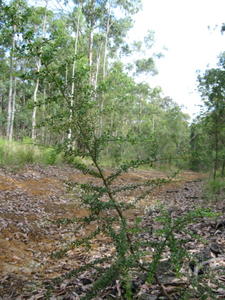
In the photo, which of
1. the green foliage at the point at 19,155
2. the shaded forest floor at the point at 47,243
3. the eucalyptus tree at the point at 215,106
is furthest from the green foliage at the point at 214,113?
the green foliage at the point at 19,155

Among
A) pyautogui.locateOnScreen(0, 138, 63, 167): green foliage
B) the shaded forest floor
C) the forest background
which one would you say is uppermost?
the forest background

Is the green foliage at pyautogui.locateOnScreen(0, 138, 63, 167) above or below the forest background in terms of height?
below

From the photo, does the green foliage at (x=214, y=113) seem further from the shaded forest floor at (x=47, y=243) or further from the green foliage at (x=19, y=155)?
the green foliage at (x=19, y=155)

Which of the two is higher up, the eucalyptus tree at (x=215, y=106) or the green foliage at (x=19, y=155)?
the eucalyptus tree at (x=215, y=106)

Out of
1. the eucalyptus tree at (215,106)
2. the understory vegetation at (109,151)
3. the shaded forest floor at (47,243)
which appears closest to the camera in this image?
the understory vegetation at (109,151)

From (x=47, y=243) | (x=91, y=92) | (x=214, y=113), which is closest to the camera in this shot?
(x=91, y=92)

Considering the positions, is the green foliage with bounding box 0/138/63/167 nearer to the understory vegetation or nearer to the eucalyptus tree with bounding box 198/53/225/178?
the understory vegetation

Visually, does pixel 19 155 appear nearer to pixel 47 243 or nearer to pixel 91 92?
pixel 47 243

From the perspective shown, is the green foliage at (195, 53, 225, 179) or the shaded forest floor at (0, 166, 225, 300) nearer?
the shaded forest floor at (0, 166, 225, 300)

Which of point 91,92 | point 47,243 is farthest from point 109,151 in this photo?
point 91,92

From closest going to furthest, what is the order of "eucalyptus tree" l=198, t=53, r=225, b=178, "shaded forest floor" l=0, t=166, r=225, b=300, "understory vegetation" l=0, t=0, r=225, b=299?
1. "understory vegetation" l=0, t=0, r=225, b=299
2. "shaded forest floor" l=0, t=166, r=225, b=300
3. "eucalyptus tree" l=198, t=53, r=225, b=178

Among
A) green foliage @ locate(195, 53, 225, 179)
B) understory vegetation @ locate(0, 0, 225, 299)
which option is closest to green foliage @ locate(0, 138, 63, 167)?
understory vegetation @ locate(0, 0, 225, 299)

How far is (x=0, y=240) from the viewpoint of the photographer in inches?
151

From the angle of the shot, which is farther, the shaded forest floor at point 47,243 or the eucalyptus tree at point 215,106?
the eucalyptus tree at point 215,106
